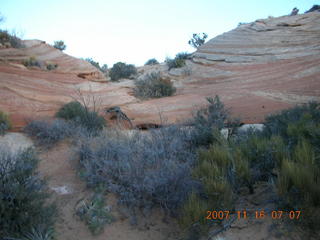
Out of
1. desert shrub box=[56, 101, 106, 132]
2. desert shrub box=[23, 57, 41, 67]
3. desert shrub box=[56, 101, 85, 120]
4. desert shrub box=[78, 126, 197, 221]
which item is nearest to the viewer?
desert shrub box=[78, 126, 197, 221]

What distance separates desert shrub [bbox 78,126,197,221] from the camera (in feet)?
11.5

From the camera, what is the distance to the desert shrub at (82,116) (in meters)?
6.27

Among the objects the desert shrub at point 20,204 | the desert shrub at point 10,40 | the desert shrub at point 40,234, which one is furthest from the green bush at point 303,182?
the desert shrub at point 10,40

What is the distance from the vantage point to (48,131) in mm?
5707

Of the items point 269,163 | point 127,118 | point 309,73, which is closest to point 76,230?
point 269,163

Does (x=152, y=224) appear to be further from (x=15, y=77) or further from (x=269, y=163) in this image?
(x=15, y=77)

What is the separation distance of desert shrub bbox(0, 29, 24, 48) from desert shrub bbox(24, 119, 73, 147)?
6701 mm

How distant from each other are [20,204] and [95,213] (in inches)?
39.2

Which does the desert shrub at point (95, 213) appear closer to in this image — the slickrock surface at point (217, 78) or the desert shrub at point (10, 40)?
the slickrock surface at point (217, 78)

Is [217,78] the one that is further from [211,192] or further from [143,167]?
[211,192]

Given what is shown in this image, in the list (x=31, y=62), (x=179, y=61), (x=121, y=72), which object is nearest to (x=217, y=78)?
(x=179, y=61)

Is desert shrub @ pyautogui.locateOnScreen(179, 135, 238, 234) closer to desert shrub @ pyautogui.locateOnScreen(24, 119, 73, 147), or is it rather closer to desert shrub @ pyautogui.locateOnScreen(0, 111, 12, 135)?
desert shrub @ pyautogui.locateOnScreen(24, 119, 73, 147)

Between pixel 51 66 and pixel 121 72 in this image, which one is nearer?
pixel 51 66

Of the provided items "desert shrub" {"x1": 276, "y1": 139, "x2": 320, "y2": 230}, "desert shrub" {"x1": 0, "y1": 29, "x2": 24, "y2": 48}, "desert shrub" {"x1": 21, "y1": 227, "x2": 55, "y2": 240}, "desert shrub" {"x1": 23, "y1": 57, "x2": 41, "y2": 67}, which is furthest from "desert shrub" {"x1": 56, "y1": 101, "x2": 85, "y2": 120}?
"desert shrub" {"x1": 0, "y1": 29, "x2": 24, "y2": 48}
